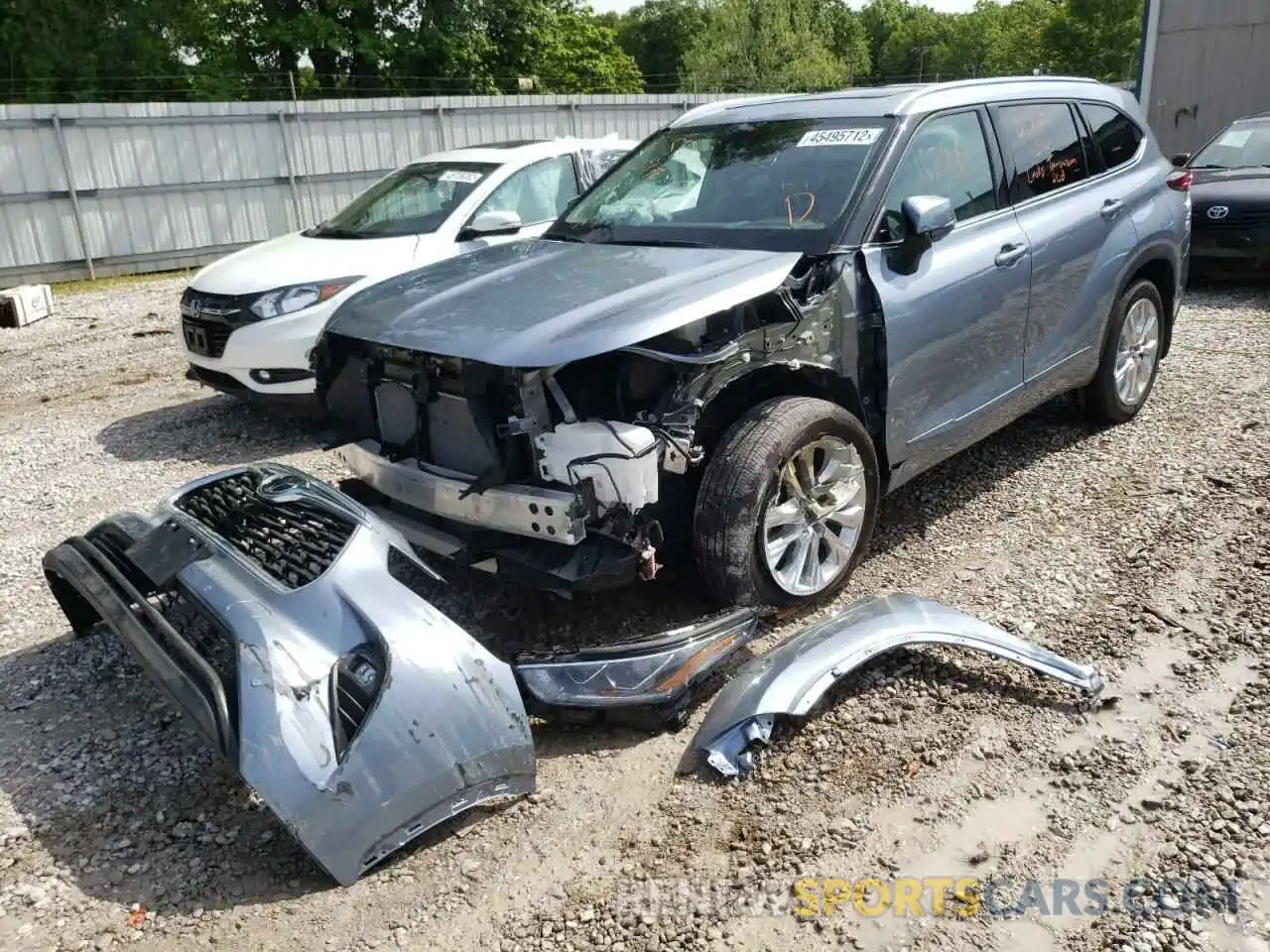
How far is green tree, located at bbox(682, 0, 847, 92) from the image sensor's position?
4434cm

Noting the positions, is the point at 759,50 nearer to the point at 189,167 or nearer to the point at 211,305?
the point at 189,167

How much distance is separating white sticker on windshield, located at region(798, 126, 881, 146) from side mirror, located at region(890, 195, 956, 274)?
0.35 m

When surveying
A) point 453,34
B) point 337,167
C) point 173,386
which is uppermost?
point 453,34

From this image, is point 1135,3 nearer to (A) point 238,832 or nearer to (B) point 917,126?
(B) point 917,126

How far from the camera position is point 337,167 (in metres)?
16.0

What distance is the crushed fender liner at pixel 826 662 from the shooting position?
3.09 m

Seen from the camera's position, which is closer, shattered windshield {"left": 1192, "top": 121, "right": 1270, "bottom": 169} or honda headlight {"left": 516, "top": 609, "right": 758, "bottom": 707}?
honda headlight {"left": 516, "top": 609, "right": 758, "bottom": 707}

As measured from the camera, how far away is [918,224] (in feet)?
12.9

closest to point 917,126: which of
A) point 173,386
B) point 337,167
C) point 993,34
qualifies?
point 173,386

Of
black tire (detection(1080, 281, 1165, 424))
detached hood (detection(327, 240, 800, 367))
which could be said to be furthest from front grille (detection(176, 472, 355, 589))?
black tire (detection(1080, 281, 1165, 424))

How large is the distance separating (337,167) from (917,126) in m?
13.5

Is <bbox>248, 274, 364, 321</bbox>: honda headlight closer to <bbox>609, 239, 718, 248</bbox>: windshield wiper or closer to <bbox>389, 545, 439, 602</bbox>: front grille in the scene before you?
<bbox>609, 239, 718, 248</bbox>: windshield wiper

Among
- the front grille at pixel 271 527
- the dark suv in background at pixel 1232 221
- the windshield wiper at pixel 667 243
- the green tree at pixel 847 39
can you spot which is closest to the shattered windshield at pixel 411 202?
the windshield wiper at pixel 667 243

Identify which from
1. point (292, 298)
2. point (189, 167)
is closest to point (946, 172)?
point (292, 298)
